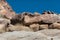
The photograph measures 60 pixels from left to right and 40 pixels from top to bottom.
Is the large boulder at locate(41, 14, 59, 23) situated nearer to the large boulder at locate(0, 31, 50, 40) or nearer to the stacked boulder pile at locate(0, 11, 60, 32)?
the stacked boulder pile at locate(0, 11, 60, 32)

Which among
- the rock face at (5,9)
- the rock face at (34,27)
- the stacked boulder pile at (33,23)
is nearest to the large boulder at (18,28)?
the stacked boulder pile at (33,23)

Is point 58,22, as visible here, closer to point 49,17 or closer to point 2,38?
point 49,17

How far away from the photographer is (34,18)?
24.7m

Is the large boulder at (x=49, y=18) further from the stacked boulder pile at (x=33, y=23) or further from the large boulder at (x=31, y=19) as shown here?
the large boulder at (x=31, y=19)

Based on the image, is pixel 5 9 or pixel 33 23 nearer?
pixel 33 23

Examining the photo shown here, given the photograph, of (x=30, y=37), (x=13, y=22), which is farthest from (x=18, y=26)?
(x=30, y=37)

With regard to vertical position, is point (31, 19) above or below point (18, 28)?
above

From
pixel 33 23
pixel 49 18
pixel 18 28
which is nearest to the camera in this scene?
pixel 18 28

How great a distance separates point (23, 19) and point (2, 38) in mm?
5966

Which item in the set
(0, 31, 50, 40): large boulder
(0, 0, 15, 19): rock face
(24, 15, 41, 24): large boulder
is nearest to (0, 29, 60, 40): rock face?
(0, 31, 50, 40): large boulder

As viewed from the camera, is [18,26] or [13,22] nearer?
[18,26]

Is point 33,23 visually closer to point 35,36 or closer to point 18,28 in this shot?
point 18,28

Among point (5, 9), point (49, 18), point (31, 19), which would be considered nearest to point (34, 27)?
point (31, 19)

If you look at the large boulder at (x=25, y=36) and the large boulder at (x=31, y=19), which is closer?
the large boulder at (x=25, y=36)
